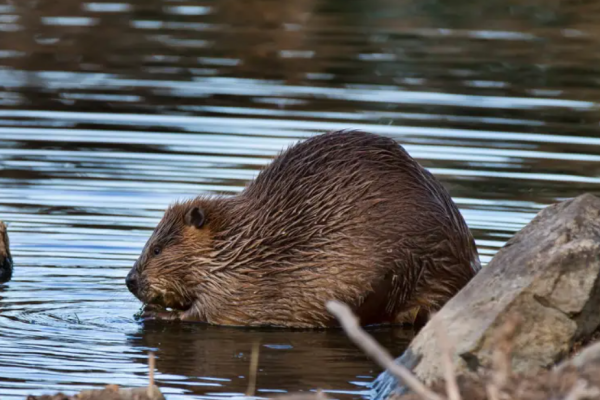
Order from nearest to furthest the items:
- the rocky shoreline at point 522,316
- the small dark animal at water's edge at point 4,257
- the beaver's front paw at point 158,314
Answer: the rocky shoreline at point 522,316 < the beaver's front paw at point 158,314 < the small dark animal at water's edge at point 4,257

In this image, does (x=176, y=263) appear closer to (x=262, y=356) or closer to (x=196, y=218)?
(x=196, y=218)

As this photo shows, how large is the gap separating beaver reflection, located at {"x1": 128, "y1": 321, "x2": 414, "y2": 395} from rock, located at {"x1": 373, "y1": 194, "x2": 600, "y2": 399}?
460 mm

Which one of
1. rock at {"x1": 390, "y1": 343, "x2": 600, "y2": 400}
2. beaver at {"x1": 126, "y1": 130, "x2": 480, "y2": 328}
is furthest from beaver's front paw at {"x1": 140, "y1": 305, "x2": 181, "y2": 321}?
rock at {"x1": 390, "y1": 343, "x2": 600, "y2": 400}

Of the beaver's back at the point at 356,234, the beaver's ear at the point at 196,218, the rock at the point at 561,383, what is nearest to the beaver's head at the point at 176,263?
the beaver's ear at the point at 196,218

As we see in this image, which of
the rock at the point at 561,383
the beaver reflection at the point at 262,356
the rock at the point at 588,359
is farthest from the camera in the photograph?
the beaver reflection at the point at 262,356

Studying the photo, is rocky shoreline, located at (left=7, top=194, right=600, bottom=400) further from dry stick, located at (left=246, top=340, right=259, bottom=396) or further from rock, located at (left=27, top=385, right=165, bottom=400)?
dry stick, located at (left=246, top=340, right=259, bottom=396)

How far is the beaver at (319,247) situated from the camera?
25.3 ft

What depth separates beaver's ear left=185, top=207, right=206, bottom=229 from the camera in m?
8.06

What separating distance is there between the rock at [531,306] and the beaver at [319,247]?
1.36 metres

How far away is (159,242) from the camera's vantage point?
8.16 m

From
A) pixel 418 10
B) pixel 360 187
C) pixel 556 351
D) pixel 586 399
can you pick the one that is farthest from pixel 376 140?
pixel 418 10

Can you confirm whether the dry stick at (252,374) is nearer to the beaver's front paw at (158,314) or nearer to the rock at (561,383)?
the beaver's front paw at (158,314)

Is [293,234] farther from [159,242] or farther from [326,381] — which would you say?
[326,381]

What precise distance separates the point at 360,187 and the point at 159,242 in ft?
4.22
